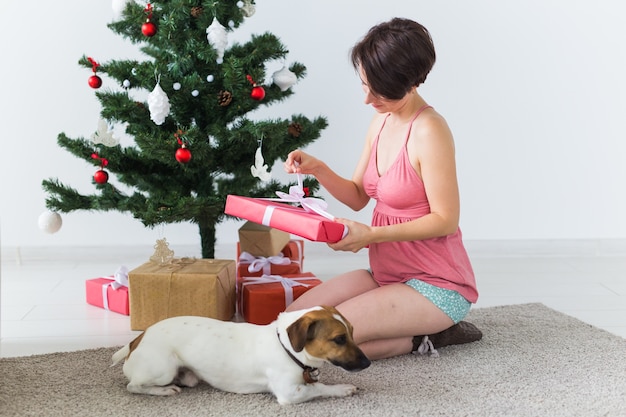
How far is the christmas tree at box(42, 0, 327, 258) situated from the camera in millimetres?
2346

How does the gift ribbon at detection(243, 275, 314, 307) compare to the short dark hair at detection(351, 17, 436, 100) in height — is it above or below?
below

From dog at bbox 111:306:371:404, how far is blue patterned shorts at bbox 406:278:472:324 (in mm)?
378

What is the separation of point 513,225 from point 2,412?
8.30 feet

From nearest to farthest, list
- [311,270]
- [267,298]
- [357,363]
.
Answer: [357,363]
[267,298]
[311,270]

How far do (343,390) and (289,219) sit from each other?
17.4 inches

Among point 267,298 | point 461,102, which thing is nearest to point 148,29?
point 267,298

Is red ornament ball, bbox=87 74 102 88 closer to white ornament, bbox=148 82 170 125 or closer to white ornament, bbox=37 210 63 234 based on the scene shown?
white ornament, bbox=148 82 170 125

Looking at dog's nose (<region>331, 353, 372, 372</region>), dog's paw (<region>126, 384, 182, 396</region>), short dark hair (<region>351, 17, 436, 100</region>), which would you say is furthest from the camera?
short dark hair (<region>351, 17, 436, 100</region>)

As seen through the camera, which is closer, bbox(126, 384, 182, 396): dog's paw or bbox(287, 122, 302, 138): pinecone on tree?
bbox(126, 384, 182, 396): dog's paw

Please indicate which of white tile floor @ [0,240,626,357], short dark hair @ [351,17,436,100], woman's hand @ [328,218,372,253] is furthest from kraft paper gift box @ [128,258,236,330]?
short dark hair @ [351,17,436,100]

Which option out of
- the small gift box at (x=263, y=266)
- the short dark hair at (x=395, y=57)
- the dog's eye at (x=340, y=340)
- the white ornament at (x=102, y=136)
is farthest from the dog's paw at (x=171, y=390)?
the white ornament at (x=102, y=136)

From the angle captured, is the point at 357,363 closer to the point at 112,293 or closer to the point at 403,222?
the point at 403,222

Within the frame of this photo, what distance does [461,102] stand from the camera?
131 inches

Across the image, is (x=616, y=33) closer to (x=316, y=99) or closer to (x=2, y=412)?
(x=316, y=99)
